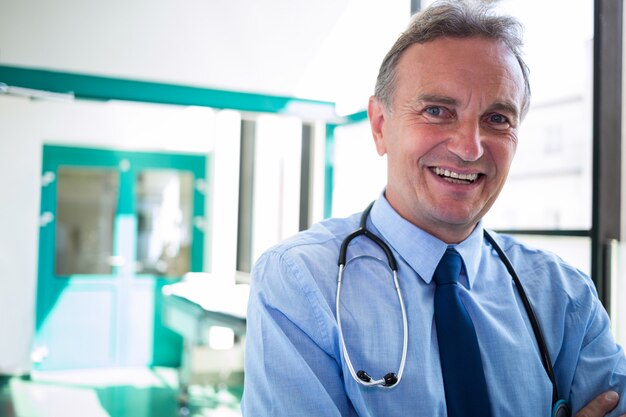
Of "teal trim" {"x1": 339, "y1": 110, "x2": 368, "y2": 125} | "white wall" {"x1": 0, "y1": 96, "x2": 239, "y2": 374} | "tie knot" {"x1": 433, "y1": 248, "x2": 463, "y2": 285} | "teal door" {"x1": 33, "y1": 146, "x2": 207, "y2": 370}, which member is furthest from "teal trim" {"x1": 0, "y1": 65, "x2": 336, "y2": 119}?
"teal door" {"x1": 33, "y1": 146, "x2": 207, "y2": 370}

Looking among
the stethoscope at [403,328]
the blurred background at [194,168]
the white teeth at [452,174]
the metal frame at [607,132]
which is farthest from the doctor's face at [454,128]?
the metal frame at [607,132]

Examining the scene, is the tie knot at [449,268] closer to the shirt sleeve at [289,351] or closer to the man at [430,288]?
the man at [430,288]

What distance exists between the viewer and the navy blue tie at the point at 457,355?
3.67 ft

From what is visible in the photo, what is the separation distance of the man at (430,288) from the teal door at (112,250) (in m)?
5.09

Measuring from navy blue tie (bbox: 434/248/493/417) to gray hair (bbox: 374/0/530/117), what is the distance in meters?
0.39

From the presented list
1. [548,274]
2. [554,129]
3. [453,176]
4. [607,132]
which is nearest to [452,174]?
[453,176]

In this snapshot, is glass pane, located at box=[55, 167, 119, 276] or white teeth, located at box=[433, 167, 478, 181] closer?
white teeth, located at box=[433, 167, 478, 181]

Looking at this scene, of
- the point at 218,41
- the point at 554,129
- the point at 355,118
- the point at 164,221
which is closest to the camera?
the point at 218,41

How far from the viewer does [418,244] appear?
1245 mm

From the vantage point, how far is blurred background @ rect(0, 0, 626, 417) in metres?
2.73

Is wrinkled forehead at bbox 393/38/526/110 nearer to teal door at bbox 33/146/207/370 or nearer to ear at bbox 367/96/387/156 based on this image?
ear at bbox 367/96/387/156

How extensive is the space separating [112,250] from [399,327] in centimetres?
531

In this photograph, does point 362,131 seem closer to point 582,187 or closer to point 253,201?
point 582,187

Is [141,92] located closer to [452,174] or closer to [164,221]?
[452,174]
